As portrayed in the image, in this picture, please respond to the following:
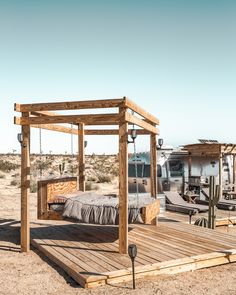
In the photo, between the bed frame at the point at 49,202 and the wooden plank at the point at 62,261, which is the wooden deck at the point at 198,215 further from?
the wooden plank at the point at 62,261

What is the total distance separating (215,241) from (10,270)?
474 centimetres

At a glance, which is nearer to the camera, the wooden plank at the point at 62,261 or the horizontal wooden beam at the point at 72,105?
the wooden plank at the point at 62,261

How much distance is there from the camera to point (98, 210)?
864 cm

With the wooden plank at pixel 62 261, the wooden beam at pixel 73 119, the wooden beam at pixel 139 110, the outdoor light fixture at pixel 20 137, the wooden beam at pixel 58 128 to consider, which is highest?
the wooden beam at pixel 139 110

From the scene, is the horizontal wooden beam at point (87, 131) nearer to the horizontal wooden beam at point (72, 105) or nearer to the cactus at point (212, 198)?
the horizontal wooden beam at point (72, 105)

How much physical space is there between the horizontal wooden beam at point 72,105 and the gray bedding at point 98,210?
2377 mm

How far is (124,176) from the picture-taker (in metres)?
7.55

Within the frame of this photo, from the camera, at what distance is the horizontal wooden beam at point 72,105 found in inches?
Answer: 301

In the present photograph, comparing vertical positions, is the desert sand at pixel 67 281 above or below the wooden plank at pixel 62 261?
below

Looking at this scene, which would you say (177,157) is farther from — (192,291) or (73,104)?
(192,291)

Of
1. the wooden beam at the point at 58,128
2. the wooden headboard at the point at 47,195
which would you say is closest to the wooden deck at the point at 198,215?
the wooden beam at the point at 58,128

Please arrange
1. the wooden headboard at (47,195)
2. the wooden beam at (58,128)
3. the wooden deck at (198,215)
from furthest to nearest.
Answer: the wooden deck at (198,215) < the wooden beam at (58,128) < the wooden headboard at (47,195)

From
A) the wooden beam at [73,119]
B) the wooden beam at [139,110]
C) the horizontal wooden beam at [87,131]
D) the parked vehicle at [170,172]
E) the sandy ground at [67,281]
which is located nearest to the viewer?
the sandy ground at [67,281]

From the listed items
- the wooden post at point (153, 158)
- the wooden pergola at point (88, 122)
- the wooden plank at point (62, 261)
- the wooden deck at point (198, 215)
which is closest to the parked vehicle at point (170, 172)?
the wooden deck at point (198, 215)
